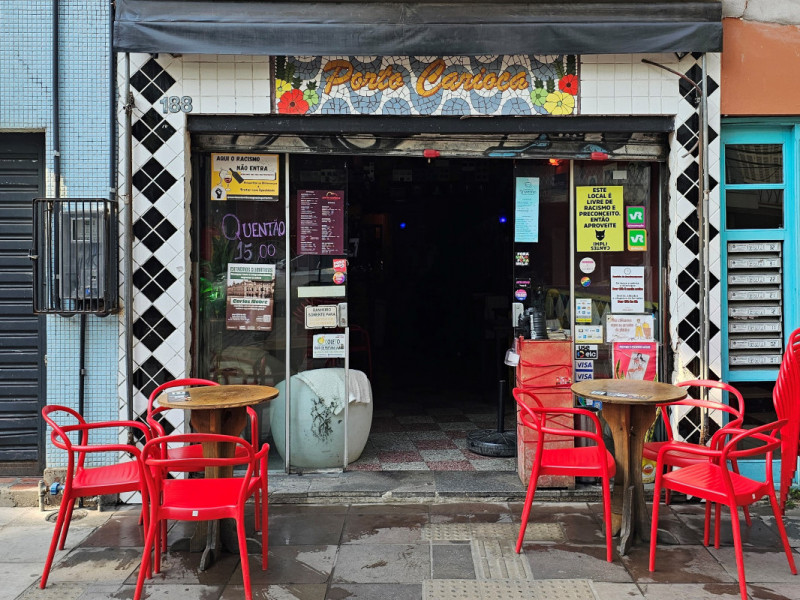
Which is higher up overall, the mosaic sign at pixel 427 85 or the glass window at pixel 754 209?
the mosaic sign at pixel 427 85

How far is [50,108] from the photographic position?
19.6 ft

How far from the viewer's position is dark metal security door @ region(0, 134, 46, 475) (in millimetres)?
6195

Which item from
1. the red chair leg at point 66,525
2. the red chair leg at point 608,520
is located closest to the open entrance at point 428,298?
the red chair leg at point 608,520

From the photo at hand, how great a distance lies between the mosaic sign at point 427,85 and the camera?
20.0 ft

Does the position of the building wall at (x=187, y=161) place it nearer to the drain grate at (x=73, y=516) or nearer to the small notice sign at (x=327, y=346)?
the drain grate at (x=73, y=516)

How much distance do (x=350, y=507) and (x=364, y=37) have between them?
389 centimetres

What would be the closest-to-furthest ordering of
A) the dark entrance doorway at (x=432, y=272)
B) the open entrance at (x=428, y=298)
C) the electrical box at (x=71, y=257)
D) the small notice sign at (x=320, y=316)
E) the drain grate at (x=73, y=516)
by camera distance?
the drain grate at (x=73, y=516) → the electrical box at (x=71, y=257) → the small notice sign at (x=320, y=316) → the open entrance at (x=428, y=298) → the dark entrance doorway at (x=432, y=272)

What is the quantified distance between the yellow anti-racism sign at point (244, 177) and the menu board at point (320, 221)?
0.29m

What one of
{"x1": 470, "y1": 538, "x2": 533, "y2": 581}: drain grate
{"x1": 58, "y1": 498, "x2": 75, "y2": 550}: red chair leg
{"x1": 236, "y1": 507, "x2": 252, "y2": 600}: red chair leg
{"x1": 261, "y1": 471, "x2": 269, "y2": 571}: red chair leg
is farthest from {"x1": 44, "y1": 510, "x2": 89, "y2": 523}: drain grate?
{"x1": 470, "y1": 538, "x2": 533, "y2": 581}: drain grate

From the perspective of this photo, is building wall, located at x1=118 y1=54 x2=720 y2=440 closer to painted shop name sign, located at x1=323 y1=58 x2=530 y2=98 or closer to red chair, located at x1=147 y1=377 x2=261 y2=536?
painted shop name sign, located at x1=323 y1=58 x2=530 y2=98

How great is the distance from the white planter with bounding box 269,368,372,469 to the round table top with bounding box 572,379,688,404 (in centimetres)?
233

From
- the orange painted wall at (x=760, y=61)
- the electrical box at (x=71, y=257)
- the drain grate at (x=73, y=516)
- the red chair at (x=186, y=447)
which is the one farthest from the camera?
the orange painted wall at (x=760, y=61)

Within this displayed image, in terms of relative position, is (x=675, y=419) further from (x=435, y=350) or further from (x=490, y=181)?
(x=435, y=350)

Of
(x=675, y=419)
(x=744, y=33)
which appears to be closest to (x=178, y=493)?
(x=675, y=419)
